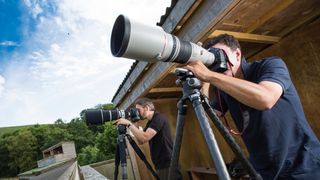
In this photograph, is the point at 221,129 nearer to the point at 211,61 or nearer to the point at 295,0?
the point at 211,61

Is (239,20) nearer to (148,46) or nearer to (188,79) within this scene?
(188,79)

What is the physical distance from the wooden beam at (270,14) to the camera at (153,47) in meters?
1.50

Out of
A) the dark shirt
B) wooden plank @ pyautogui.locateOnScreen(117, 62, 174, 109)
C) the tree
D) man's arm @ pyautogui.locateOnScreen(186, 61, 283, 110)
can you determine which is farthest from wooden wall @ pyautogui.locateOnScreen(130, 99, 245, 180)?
the tree

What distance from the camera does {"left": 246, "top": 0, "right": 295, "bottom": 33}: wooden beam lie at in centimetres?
242

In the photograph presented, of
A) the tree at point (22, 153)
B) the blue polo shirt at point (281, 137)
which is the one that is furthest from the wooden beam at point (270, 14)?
the tree at point (22, 153)

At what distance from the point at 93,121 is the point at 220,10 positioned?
1.66 m

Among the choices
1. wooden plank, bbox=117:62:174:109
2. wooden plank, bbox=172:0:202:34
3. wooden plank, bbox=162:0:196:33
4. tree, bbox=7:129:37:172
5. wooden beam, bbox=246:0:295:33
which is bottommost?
tree, bbox=7:129:37:172

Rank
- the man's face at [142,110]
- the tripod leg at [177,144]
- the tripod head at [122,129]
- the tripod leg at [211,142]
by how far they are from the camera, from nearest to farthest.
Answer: the tripod leg at [211,142] → the tripod leg at [177,144] → the tripod head at [122,129] → the man's face at [142,110]

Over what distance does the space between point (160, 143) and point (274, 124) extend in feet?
6.33

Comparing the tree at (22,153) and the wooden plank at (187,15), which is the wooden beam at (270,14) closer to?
the wooden plank at (187,15)

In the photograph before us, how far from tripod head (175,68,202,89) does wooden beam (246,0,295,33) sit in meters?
1.70

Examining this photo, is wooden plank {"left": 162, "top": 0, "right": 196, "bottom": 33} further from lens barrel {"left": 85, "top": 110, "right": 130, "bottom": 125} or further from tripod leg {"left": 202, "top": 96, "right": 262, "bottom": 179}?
tripod leg {"left": 202, "top": 96, "right": 262, "bottom": 179}

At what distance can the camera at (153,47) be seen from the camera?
1.14 m

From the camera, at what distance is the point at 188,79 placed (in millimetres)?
1271
